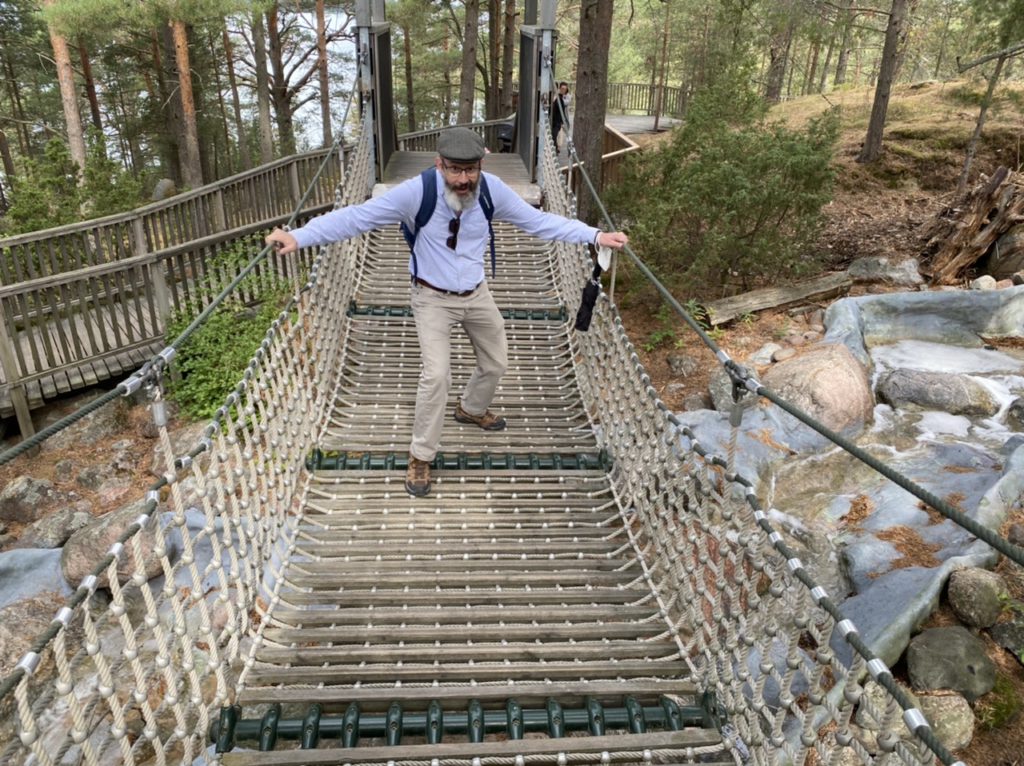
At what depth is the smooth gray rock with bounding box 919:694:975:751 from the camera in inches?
90.7

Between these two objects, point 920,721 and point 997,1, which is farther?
point 997,1

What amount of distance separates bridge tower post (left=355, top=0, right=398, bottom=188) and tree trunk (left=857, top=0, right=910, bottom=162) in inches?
247

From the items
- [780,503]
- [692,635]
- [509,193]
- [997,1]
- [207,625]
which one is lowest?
[780,503]

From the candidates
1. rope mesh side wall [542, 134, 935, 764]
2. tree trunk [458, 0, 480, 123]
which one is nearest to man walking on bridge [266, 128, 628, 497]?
rope mesh side wall [542, 134, 935, 764]

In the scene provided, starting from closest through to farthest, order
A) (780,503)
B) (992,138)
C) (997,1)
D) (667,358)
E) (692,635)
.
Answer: (692,635)
(780,503)
(667,358)
(997,1)
(992,138)

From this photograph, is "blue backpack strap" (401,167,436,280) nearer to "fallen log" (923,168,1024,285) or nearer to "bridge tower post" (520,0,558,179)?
"bridge tower post" (520,0,558,179)

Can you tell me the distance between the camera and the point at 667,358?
18.3 feet

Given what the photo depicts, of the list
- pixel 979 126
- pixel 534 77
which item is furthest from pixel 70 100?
pixel 979 126

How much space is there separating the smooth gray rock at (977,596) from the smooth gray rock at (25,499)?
644 cm

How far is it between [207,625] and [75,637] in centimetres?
301

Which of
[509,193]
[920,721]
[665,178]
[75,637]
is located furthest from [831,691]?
[665,178]

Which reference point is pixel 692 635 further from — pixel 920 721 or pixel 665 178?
pixel 665 178

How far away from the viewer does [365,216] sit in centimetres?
292

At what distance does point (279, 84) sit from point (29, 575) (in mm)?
15481
